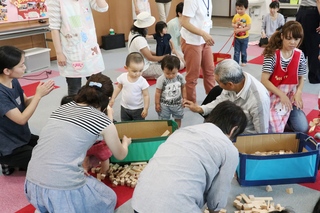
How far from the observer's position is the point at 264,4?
7605 millimetres

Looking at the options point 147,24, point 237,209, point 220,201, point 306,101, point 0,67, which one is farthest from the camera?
point 147,24

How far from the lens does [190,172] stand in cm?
137

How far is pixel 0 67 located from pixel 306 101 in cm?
304

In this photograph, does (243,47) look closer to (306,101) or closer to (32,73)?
(306,101)

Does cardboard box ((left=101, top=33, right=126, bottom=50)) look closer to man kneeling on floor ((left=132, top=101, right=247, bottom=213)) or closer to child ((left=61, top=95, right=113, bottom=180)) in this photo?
child ((left=61, top=95, right=113, bottom=180))

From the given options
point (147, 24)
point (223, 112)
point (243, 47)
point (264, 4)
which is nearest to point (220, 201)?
point (223, 112)

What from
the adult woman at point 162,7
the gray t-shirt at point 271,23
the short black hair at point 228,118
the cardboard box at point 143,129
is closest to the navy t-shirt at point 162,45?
the cardboard box at point 143,129

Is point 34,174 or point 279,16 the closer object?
point 34,174

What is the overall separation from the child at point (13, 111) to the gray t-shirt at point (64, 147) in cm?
60

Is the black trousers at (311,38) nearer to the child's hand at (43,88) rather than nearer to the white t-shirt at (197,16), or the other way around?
the white t-shirt at (197,16)

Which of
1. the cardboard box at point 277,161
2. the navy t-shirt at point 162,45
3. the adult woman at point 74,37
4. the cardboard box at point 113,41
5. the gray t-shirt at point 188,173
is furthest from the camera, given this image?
the cardboard box at point 113,41

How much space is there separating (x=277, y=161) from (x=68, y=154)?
1.27 meters

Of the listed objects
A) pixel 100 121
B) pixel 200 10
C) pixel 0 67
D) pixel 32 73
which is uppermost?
pixel 200 10

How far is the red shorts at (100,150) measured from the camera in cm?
212
